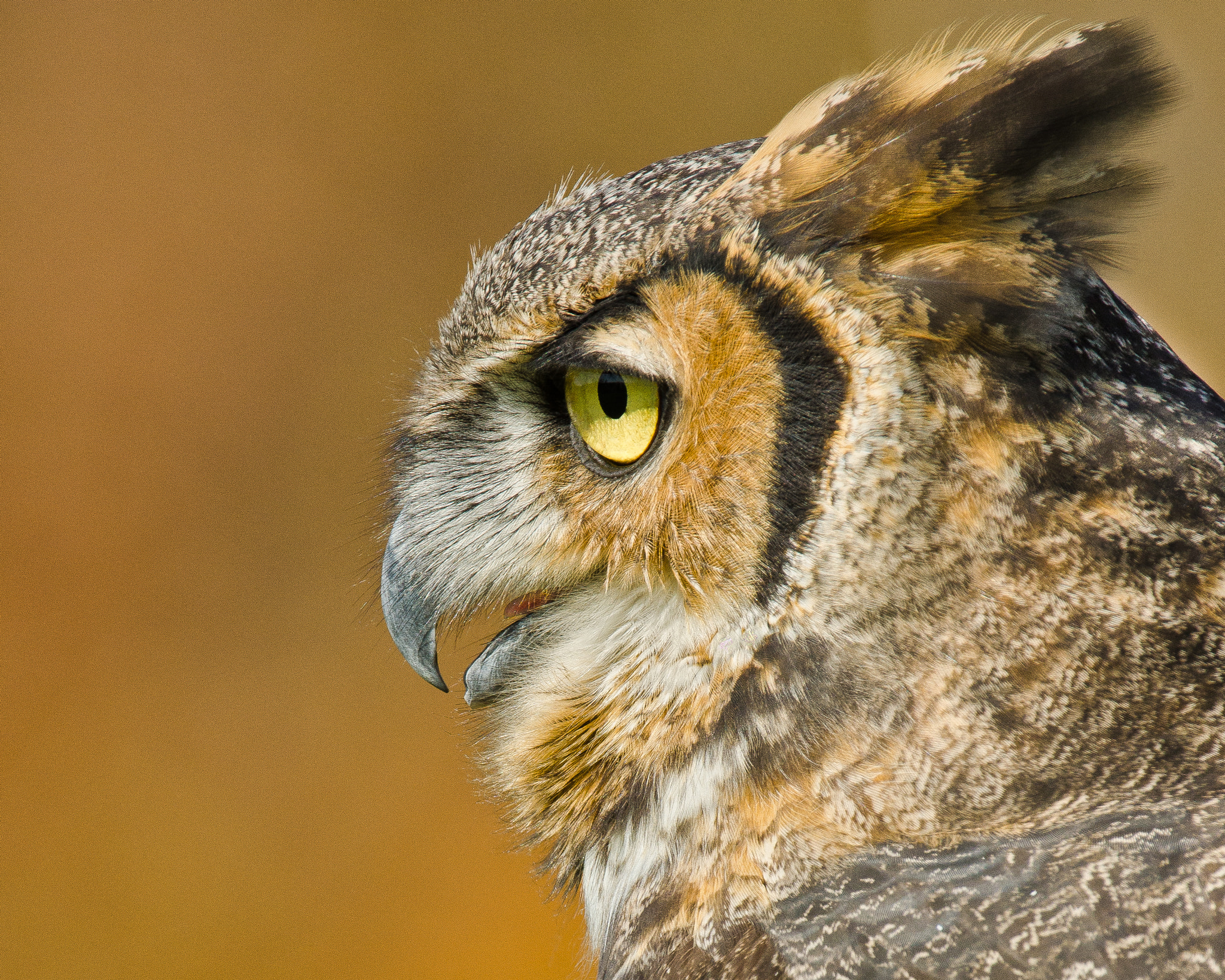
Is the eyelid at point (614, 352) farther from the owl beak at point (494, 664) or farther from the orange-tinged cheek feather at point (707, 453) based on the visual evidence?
the owl beak at point (494, 664)

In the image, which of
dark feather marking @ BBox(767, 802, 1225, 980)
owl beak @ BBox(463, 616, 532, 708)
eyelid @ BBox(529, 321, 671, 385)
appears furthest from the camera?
owl beak @ BBox(463, 616, 532, 708)

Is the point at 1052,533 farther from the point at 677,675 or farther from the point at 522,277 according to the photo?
the point at 522,277

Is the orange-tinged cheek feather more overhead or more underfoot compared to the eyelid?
more underfoot

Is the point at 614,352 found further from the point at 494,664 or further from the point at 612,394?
the point at 494,664

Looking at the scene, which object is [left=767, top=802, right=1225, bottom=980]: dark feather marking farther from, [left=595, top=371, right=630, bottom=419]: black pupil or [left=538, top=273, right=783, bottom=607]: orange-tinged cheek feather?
[left=595, top=371, right=630, bottom=419]: black pupil

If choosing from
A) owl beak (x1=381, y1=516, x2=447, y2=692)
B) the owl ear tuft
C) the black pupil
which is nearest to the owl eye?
the black pupil

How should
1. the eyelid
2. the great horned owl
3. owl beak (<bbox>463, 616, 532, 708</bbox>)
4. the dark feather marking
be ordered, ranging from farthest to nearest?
owl beak (<bbox>463, 616, 532, 708</bbox>) < the eyelid < the great horned owl < the dark feather marking

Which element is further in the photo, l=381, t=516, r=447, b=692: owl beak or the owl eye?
l=381, t=516, r=447, b=692: owl beak

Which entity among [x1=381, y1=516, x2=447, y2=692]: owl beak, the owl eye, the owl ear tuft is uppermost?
the owl ear tuft

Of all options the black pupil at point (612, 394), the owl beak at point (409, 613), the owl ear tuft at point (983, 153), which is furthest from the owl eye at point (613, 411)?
the owl beak at point (409, 613)
